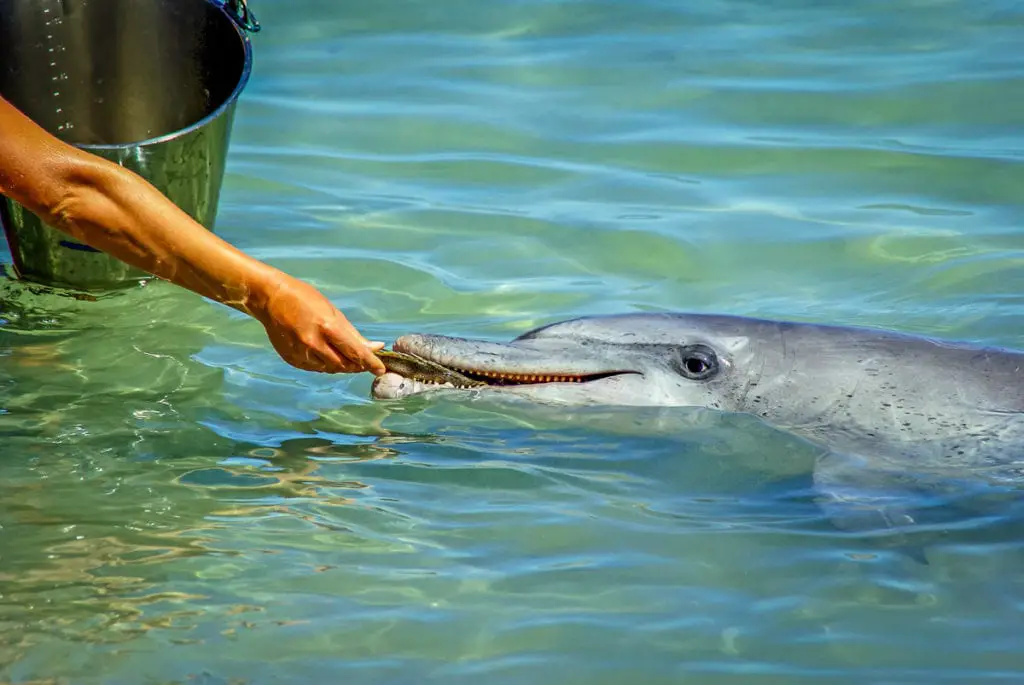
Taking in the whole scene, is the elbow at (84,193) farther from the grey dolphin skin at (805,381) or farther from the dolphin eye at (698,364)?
the dolphin eye at (698,364)

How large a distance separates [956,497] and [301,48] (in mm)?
10092

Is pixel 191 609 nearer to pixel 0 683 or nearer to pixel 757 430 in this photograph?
pixel 0 683

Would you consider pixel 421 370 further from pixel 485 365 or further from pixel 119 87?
pixel 119 87

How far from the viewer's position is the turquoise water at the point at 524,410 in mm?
4695

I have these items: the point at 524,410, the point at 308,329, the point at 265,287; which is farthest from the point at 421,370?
the point at 265,287

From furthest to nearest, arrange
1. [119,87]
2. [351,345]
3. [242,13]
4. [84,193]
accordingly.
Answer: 1. [119,87]
2. [242,13]
3. [351,345]
4. [84,193]

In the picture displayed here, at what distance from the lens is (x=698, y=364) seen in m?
6.76

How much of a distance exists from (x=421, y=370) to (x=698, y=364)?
4.36 ft

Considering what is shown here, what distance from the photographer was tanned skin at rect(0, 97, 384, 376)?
5188mm

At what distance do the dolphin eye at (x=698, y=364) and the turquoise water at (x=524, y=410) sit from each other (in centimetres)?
27

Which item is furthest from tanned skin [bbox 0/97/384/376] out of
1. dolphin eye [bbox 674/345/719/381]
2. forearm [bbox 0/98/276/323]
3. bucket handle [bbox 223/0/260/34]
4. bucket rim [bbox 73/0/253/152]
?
bucket handle [bbox 223/0/260/34]

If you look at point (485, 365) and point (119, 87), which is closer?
point (485, 365)

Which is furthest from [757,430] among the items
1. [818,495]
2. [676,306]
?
[676,306]

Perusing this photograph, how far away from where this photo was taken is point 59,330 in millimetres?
7871
